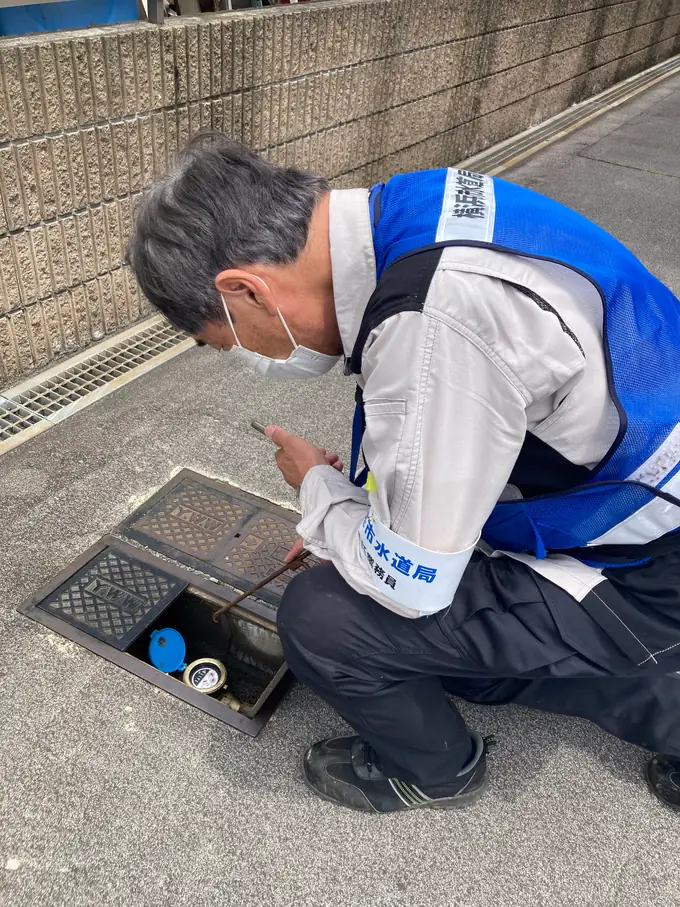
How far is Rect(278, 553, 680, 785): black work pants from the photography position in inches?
63.4

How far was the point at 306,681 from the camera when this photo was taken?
1.79 metres

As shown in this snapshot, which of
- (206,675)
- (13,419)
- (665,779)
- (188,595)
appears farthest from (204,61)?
(665,779)

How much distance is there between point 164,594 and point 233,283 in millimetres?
1300

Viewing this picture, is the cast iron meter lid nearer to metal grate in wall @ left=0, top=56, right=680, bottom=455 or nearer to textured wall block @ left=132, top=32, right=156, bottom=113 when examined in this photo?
metal grate in wall @ left=0, top=56, right=680, bottom=455

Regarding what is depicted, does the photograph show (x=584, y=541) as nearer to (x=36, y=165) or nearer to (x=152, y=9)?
(x=36, y=165)

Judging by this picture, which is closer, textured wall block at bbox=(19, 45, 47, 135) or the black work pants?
the black work pants

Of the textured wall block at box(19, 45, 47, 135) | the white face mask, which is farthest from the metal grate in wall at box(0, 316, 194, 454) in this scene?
the white face mask

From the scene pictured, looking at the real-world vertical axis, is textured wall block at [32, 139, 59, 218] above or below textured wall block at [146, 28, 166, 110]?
below

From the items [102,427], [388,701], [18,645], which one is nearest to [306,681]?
[388,701]

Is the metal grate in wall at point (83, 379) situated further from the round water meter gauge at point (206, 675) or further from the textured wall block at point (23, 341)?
the round water meter gauge at point (206, 675)

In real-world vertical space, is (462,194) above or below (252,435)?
above

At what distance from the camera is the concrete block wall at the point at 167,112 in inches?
109

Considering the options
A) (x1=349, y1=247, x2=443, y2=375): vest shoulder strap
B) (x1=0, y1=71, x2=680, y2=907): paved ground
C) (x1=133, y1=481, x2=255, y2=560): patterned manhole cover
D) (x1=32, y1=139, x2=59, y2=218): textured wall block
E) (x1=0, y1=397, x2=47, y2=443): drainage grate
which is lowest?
(x1=0, y1=71, x2=680, y2=907): paved ground

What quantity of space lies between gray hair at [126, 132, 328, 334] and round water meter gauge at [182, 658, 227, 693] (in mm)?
1296
